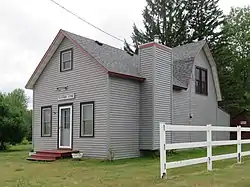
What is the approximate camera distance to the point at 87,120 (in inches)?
598

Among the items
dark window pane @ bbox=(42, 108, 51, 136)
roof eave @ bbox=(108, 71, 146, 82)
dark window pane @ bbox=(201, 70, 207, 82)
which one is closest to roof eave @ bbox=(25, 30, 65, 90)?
dark window pane @ bbox=(42, 108, 51, 136)

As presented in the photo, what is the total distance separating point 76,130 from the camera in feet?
51.0

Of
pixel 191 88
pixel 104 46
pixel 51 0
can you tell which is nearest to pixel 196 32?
pixel 191 88

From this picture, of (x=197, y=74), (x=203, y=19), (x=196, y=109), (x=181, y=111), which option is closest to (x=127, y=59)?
(x=181, y=111)

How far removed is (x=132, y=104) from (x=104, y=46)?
4.19 metres

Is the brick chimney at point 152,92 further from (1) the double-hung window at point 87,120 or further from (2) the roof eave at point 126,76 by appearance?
(1) the double-hung window at point 87,120

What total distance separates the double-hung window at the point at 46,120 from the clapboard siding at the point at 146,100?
474 cm

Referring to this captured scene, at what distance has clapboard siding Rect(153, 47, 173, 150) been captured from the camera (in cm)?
1540

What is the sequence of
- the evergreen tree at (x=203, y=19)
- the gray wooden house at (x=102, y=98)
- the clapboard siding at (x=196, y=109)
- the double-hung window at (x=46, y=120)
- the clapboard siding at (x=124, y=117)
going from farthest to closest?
the evergreen tree at (x=203, y=19), the clapboard siding at (x=196, y=109), the double-hung window at (x=46, y=120), the gray wooden house at (x=102, y=98), the clapboard siding at (x=124, y=117)

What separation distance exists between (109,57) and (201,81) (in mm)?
7503

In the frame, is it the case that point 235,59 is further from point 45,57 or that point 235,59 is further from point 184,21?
point 45,57

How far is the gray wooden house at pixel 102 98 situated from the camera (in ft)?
47.8

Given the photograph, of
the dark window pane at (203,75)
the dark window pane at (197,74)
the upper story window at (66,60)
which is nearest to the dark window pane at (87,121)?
the upper story window at (66,60)

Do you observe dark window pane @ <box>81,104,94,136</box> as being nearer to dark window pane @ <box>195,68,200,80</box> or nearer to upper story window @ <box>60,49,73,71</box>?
upper story window @ <box>60,49,73,71</box>
